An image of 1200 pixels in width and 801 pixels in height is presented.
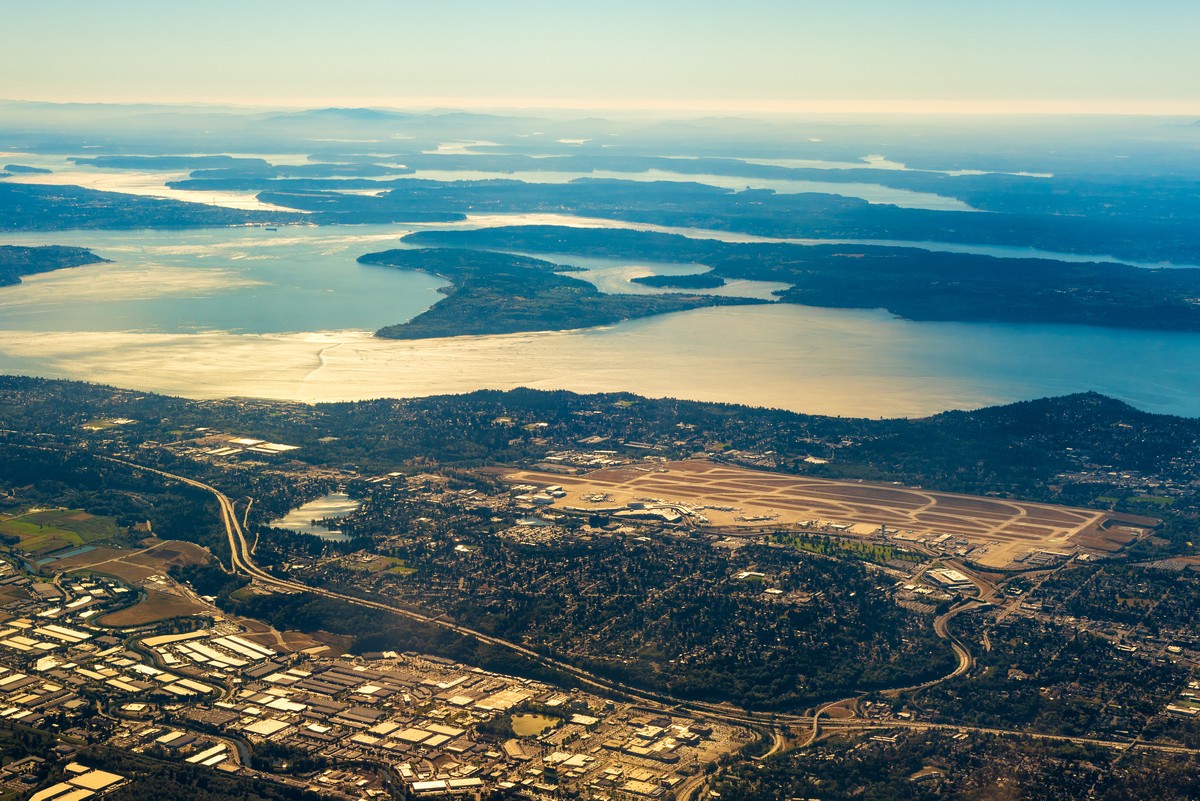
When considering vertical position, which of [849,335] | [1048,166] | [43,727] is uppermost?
[1048,166]

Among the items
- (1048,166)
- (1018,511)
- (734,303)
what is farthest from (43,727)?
(1048,166)

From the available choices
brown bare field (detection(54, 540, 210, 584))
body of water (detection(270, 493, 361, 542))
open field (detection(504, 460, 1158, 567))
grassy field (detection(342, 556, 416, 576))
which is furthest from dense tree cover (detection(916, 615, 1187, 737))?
brown bare field (detection(54, 540, 210, 584))

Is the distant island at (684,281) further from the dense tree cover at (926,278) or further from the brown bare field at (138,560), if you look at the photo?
the brown bare field at (138,560)

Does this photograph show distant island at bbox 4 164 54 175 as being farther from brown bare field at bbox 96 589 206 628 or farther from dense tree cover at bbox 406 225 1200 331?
brown bare field at bbox 96 589 206 628

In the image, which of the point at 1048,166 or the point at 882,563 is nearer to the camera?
the point at 882,563

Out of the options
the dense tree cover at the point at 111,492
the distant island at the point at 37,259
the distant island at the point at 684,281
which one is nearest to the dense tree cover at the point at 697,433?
the dense tree cover at the point at 111,492

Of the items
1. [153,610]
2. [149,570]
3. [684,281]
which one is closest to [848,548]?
[153,610]

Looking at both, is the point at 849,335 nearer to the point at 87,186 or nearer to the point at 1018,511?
the point at 1018,511
